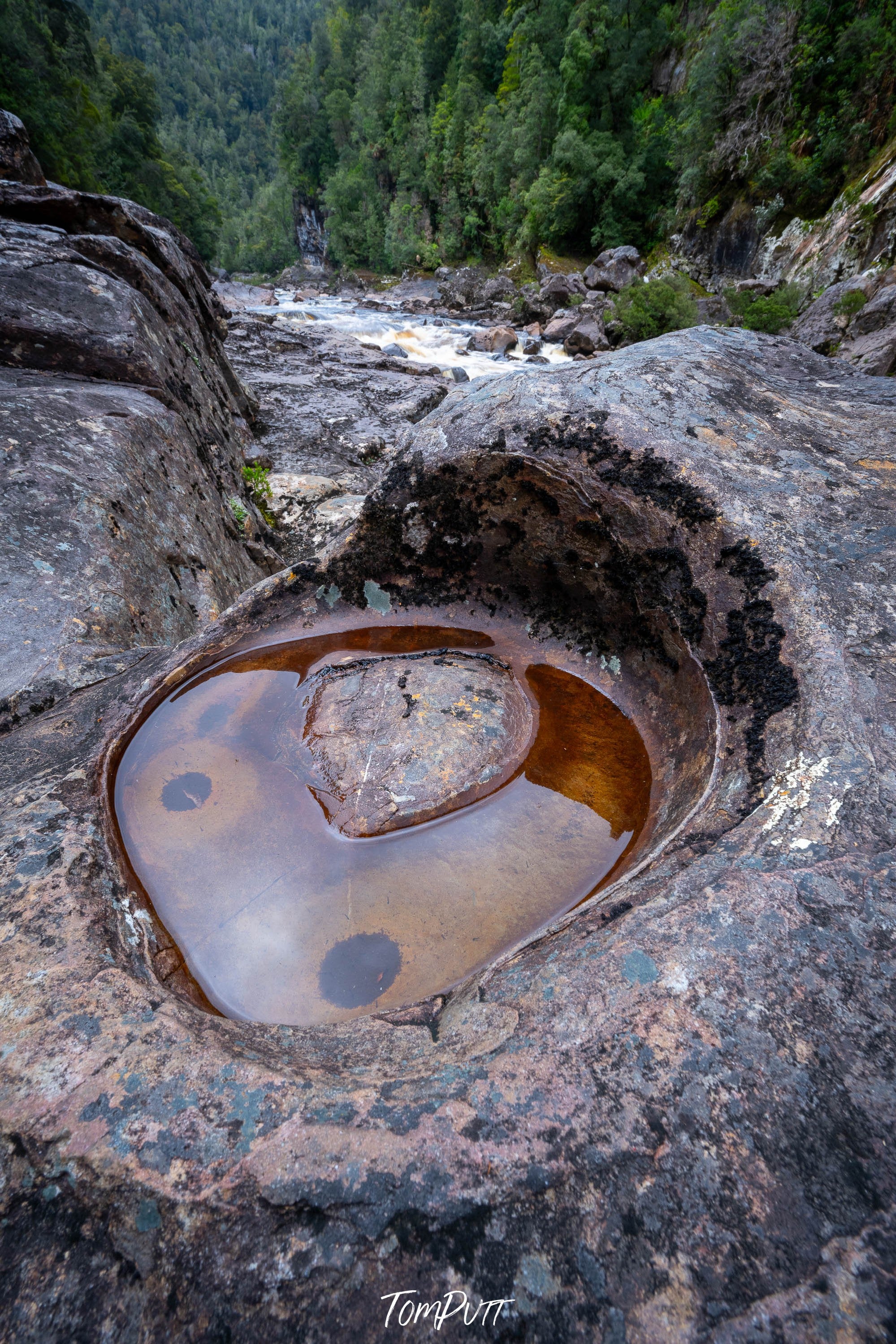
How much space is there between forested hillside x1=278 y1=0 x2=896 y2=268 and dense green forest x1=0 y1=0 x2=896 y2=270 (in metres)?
0.07

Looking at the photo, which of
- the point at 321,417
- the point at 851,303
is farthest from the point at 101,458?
the point at 851,303

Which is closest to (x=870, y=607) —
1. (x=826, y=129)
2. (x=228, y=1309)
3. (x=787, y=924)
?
(x=787, y=924)

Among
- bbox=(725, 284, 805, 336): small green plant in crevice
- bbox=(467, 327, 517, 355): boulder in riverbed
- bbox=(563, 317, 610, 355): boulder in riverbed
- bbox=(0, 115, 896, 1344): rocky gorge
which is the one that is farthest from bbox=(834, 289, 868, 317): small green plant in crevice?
bbox=(467, 327, 517, 355): boulder in riverbed

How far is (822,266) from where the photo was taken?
36.5 feet

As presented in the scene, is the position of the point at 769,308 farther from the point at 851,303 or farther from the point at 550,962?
the point at 550,962

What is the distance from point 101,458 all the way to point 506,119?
3750cm

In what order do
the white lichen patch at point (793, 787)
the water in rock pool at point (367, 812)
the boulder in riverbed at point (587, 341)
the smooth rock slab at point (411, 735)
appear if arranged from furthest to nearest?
the boulder in riverbed at point (587, 341) → the smooth rock slab at point (411, 735) → the water in rock pool at point (367, 812) → the white lichen patch at point (793, 787)

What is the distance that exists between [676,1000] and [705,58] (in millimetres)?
24201

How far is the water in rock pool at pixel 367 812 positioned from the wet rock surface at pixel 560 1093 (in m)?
0.15

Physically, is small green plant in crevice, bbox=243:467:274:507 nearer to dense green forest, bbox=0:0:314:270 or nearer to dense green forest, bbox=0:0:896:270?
dense green forest, bbox=0:0:896:270

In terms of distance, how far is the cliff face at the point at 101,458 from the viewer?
7.27 feet

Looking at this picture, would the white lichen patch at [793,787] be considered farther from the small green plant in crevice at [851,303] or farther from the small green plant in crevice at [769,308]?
the small green plant in crevice at [769,308]

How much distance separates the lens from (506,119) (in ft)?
95.4

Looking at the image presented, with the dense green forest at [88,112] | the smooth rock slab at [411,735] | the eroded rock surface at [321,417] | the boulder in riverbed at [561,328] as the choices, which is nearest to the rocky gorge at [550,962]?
the smooth rock slab at [411,735]
